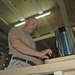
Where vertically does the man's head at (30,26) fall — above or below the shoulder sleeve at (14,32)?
above

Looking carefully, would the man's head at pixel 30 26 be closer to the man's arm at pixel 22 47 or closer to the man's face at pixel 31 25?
the man's face at pixel 31 25

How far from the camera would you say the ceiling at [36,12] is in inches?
110

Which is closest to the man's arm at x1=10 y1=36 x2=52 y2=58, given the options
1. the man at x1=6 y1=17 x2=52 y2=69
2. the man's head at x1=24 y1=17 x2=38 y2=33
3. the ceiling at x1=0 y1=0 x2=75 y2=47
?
the man at x1=6 y1=17 x2=52 y2=69

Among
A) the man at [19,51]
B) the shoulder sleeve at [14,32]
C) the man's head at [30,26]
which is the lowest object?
the man at [19,51]

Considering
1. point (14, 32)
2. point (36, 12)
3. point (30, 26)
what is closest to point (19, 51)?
point (14, 32)

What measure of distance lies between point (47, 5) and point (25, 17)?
0.58m

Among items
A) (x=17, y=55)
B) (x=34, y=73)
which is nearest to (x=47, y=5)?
(x=17, y=55)

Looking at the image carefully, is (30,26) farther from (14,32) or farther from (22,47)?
(22,47)

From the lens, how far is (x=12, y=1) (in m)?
2.69

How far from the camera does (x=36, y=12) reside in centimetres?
308

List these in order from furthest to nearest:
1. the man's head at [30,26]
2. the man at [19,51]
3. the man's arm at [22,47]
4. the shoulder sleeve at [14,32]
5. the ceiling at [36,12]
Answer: the ceiling at [36,12] < the man's head at [30,26] < the shoulder sleeve at [14,32] < the man at [19,51] < the man's arm at [22,47]

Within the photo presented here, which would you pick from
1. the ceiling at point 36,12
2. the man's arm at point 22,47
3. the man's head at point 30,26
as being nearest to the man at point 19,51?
the man's arm at point 22,47

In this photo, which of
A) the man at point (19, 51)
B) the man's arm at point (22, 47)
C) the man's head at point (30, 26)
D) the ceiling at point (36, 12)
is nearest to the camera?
the man's arm at point (22, 47)

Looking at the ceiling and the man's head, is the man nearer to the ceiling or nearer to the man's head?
the man's head
